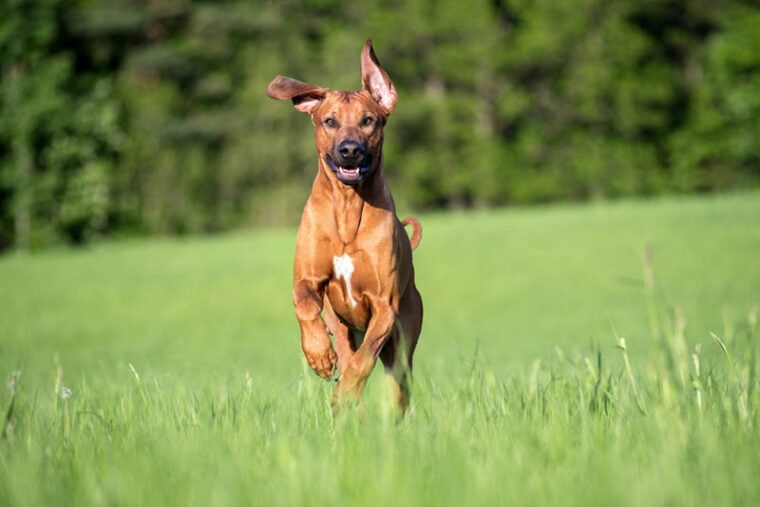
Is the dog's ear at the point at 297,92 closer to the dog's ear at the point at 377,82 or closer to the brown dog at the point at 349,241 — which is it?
the brown dog at the point at 349,241

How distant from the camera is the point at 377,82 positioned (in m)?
4.95

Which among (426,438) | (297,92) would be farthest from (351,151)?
(426,438)

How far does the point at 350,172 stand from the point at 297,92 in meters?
0.62

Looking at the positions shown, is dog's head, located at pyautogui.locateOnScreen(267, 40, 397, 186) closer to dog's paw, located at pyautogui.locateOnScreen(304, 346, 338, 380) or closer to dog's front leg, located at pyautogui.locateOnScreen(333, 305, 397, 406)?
dog's front leg, located at pyautogui.locateOnScreen(333, 305, 397, 406)

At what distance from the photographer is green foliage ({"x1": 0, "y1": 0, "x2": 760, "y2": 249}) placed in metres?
40.3

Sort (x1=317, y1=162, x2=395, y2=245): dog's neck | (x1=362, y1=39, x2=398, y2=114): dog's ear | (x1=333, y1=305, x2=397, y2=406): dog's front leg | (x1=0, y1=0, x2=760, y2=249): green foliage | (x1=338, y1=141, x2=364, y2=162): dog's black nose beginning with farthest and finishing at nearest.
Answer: (x1=0, y1=0, x2=760, y2=249): green foliage < (x1=362, y1=39, x2=398, y2=114): dog's ear < (x1=317, y1=162, x2=395, y2=245): dog's neck < (x1=338, y1=141, x2=364, y2=162): dog's black nose < (x1=333, y1=305, x2=397, y2=406): dog's front leg

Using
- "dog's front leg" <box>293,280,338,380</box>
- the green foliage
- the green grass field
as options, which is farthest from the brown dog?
the green foliage

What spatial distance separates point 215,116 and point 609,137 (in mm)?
20134

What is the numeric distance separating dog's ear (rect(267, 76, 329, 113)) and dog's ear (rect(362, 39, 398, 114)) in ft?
0.81

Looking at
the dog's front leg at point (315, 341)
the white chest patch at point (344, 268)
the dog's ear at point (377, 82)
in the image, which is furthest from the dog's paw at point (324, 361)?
the dog's ear at point (377, 82)

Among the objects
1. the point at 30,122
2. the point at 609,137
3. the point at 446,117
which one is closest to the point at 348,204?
the point at 30,122

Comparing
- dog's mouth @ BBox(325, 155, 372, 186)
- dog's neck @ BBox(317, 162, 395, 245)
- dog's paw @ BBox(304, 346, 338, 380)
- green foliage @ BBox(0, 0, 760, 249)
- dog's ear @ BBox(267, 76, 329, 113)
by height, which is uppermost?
green foliage @ BBox(0, 0, 760, 249)

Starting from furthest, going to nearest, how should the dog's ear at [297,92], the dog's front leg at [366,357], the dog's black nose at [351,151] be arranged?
the dog's ear at [297,92] < the dog's black nose at [351,151] < the dog's front leg at [366,357]

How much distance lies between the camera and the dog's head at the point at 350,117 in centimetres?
443
